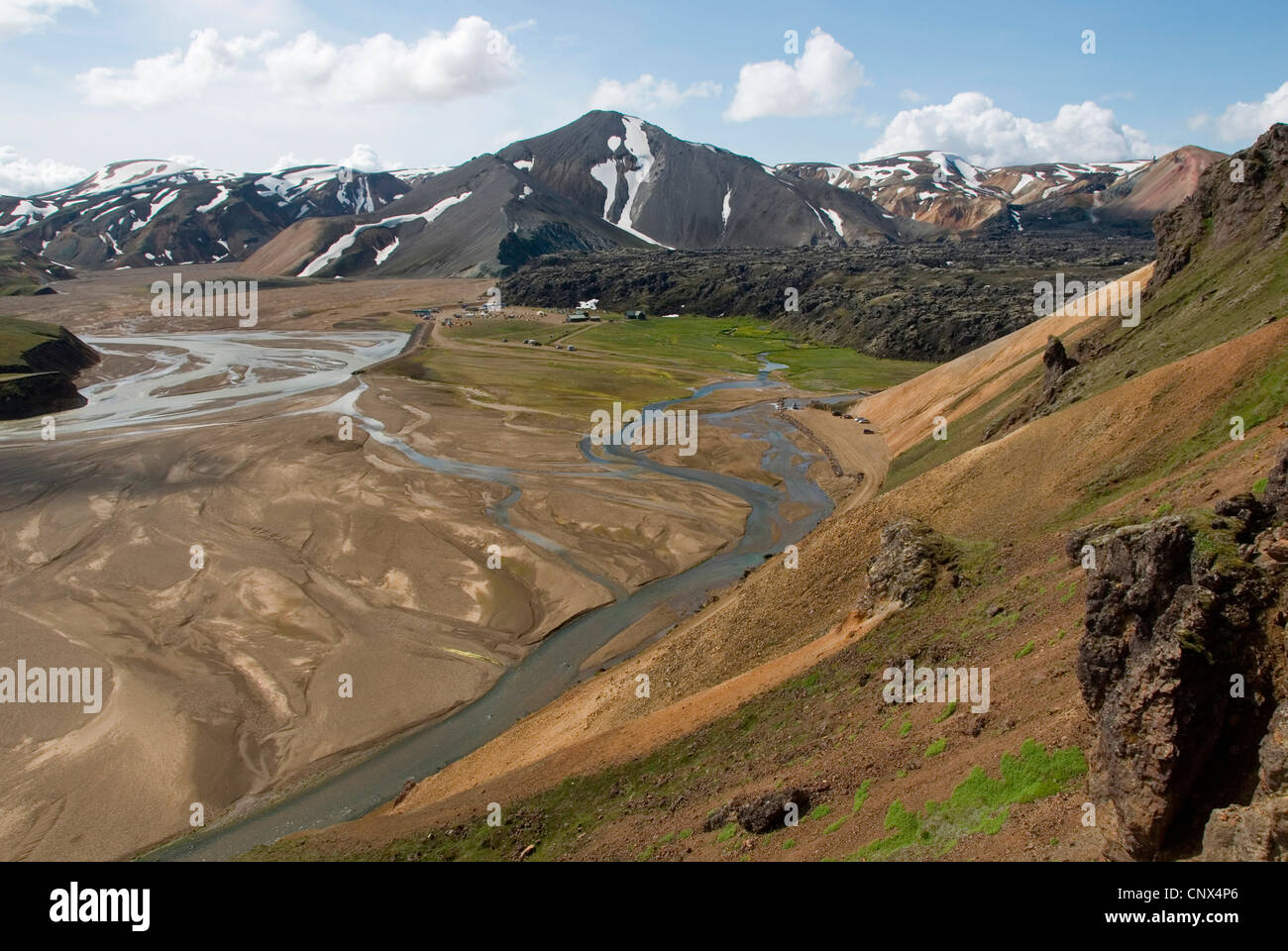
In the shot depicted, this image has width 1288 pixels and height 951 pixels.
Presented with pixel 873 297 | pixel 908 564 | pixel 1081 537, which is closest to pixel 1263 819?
pixel 1081 537

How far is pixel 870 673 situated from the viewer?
22.9 metres

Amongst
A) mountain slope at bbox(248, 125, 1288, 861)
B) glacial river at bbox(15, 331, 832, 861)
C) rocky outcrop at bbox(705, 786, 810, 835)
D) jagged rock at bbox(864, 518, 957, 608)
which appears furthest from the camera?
glacial river at bbox(15, 331, 832, 861)

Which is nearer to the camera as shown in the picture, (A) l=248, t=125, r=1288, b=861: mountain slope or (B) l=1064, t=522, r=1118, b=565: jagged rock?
(A) l=248, t=125, r=1288, b=861: mountain slope

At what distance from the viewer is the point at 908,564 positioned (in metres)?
27.3

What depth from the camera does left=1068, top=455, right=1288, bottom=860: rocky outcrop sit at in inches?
476

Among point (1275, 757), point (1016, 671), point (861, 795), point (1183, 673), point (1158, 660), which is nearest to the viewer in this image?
point (1275, 757)

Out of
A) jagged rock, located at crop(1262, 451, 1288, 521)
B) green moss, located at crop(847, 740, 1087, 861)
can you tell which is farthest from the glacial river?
jagged rock, located at crop(1262, 451, 1288, 521)

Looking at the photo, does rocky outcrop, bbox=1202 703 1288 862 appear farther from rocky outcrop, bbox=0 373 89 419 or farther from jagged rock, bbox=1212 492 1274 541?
rocky outcrop, bbox=0 373 89 419

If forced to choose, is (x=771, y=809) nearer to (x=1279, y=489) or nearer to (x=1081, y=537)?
(x=1081, y=537)

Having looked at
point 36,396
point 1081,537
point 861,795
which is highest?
point 36,396

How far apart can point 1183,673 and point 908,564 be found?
14.5 meters

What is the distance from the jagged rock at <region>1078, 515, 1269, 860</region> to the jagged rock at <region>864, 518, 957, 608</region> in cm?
1082

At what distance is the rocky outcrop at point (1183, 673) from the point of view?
12.1m
